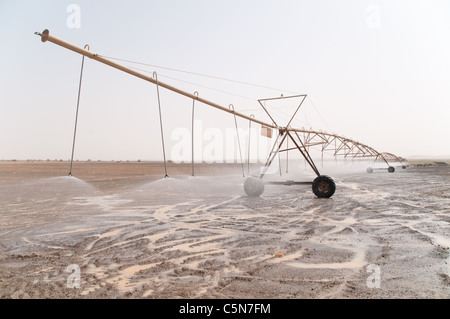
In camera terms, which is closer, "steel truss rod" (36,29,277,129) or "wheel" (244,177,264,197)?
"steel truss rod" (36,29,277,129)

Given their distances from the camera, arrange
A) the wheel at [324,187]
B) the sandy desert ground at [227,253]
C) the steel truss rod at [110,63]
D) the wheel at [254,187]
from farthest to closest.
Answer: the wheel at [254,187] < the wheel at [324,187] < the steel truss rod at [110,63] < the sandy desert ground at [227,253]

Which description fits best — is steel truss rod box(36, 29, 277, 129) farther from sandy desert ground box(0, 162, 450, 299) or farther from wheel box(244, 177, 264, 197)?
wheel box(244, 177, 264, 197)

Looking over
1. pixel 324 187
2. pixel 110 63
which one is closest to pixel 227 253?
pixel 110 63

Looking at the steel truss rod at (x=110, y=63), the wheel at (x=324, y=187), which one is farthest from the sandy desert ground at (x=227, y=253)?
the steel truss rod at (x=110, y=63)

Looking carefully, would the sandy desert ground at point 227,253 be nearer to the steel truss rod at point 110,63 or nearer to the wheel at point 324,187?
the wheel at point 324,187

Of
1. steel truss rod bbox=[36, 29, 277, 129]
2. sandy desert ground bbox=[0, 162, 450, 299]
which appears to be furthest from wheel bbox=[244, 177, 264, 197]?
steel truss rod bbox=[36, 29, 277, 129]

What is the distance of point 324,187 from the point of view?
45.3 feet

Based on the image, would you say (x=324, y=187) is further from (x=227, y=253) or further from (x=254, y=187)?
(x=227, y=253)

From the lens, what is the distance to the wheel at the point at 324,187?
13.7 meters

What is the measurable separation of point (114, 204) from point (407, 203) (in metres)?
12.8

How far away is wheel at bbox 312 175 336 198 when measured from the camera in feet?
44.8

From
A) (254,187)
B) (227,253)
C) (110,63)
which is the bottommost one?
(227,253)

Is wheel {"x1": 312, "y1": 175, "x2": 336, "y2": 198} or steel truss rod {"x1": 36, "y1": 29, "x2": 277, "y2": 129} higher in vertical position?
steel truss rod {"x1": 36, "y1": 29, "x2": 277, "y2": 129}
